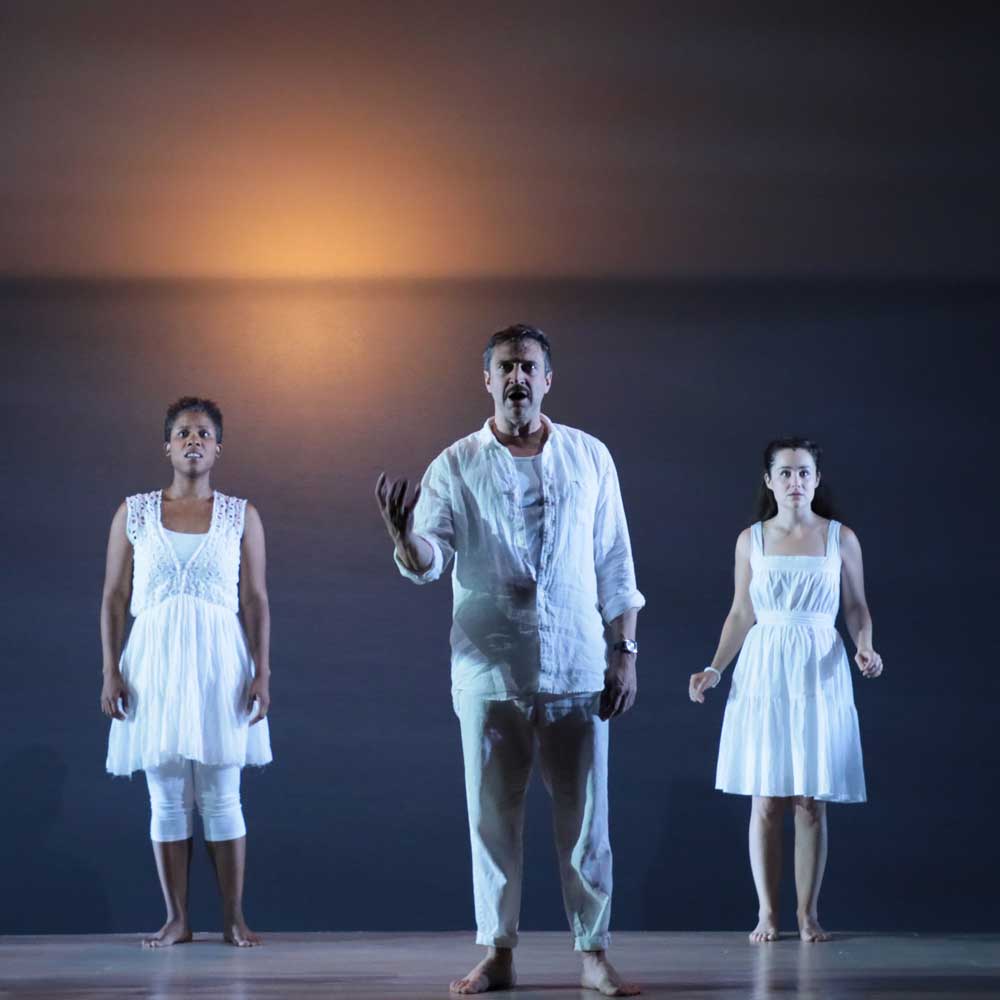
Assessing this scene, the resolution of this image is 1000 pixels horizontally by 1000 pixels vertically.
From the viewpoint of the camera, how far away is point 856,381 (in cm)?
502

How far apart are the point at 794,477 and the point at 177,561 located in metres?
1.94

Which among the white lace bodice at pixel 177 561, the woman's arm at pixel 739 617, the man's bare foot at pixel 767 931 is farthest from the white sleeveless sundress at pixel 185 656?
the man's bare foot at pixel 767 931

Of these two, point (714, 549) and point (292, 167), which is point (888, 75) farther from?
point (292, 167)

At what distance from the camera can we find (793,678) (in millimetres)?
4484

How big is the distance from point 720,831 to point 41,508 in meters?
2.57

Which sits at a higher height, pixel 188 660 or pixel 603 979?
pixel 188 660

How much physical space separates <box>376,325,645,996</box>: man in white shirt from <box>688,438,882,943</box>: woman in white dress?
1138 mm

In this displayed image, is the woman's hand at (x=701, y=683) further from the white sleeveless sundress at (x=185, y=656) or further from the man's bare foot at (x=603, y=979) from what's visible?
the white sleeveless sundress at (x=185, y=656)

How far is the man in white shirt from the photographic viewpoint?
3379mm

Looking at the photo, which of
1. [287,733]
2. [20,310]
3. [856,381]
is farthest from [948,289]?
[20,310]

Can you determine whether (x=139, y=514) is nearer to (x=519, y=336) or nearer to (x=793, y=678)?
(x=519, y=336)

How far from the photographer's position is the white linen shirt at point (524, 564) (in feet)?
11.1

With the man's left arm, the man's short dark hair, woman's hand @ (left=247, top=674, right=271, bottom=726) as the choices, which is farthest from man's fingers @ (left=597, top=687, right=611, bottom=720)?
woman's hand @ (left=247, top=674, right=271, bottom=726)

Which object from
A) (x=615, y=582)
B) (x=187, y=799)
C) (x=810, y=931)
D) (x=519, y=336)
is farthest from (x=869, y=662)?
(x=187, y=799)
